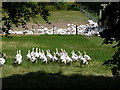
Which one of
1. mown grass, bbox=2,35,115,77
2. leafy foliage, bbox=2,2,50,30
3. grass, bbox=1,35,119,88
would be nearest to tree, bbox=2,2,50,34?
leafy foliage, bbox=2,2,50,30

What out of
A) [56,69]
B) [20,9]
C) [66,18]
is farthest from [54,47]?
[66,18]

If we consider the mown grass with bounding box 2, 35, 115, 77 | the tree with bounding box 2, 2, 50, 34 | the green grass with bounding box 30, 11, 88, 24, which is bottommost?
the mown grass with bounding box 2, 35, 115, 77

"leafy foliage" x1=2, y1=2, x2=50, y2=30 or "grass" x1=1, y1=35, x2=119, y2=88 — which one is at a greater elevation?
"leafy foliage" x1=2, y1=2, x2=50, y2=30

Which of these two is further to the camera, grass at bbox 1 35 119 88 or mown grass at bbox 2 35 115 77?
mown grass at bbox 2 35 115 77

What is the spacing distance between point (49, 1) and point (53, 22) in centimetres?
2809

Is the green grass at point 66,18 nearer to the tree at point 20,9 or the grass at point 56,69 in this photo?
the grass at point 56,69

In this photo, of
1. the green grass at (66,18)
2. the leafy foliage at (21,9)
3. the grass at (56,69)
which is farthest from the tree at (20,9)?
the green grass at (66,18)

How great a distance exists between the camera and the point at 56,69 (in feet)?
36.9

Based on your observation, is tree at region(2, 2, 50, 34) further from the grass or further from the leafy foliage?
the grass

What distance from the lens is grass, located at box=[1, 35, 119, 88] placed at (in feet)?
24.5

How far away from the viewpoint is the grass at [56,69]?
7473 millimetres

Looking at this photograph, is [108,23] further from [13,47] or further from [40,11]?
[13,47]

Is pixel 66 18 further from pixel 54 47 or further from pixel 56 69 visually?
pixel 56 69

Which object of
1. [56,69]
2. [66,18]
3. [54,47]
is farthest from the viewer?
[66,18]
